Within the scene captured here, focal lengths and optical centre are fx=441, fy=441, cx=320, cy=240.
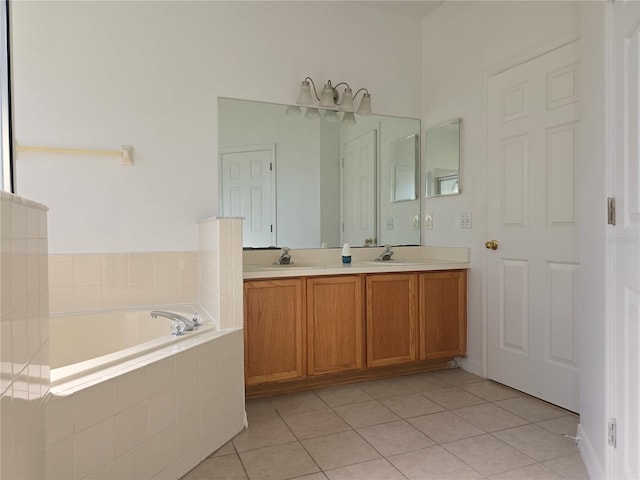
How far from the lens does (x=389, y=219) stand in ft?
11.5

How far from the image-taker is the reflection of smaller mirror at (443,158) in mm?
3207

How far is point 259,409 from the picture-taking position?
2.50 meters

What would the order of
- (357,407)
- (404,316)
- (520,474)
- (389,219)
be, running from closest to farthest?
(520,474)
(357,407)
(404,316)
(389,219)

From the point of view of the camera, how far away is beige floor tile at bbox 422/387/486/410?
8.29 feet

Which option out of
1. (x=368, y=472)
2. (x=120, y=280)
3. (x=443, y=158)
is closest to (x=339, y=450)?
(x=368, y=472)

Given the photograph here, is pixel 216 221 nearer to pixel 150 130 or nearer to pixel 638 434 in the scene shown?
pixel 150 130

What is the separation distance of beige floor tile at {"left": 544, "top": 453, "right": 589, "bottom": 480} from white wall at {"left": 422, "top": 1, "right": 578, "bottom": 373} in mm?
1128

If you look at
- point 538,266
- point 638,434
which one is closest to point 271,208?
point 538,266

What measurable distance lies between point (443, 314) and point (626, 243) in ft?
5.83

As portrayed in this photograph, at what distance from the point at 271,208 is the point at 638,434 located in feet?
7.70

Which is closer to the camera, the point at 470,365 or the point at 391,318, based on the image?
the point at 391,318

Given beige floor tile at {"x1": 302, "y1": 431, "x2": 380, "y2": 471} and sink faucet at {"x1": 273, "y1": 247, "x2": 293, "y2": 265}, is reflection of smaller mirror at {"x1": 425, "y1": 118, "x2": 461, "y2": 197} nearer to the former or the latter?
sink faucet at {"x1": 273, "y1": 247, "x2": 293, "y2": 265}

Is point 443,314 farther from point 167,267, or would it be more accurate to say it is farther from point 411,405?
point 167,267

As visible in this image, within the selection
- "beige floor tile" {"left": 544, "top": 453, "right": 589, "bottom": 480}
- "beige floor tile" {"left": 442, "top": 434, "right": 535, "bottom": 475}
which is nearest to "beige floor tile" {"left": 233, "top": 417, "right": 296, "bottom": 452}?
"beige floor tile" {"left": 442, "top": 434, "right": 535, "bottom": 475}
